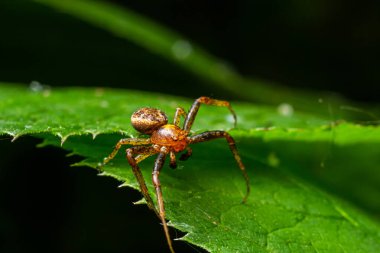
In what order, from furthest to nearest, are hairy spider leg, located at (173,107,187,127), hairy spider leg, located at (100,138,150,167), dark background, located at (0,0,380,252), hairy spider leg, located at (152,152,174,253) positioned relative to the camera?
1. dark background, located at (0,0,380,252)
2. hairy spider leg, located at (173,107,187,127)
3. hairy spider leg, located at (100,138,150,167)
4. hairy spider leg, located at (152,152,174,253)

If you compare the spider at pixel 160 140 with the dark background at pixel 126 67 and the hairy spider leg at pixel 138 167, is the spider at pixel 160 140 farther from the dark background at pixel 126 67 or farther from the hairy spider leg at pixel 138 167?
the dark background at pixel 126 67

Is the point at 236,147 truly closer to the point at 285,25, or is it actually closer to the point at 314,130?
the point at 314,130

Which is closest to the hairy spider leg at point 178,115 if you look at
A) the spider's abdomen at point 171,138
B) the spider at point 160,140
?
the spider at point 160,140

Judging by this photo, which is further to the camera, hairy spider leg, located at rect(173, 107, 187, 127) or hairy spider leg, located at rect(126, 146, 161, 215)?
hairy spider leg, located at rect(173, 107, 187, 127)

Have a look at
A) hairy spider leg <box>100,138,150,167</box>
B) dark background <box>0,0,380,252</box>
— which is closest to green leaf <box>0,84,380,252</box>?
hairy spider leg <box>100,138,150,167</box>

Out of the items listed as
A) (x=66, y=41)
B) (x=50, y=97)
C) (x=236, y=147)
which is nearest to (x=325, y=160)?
(x=236, y=147)

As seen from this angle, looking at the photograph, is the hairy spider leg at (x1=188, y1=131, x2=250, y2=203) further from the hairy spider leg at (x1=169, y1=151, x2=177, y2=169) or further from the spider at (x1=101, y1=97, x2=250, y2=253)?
the hairy spider leg at (x1=169, y1=151, x2=177, y2=169)
